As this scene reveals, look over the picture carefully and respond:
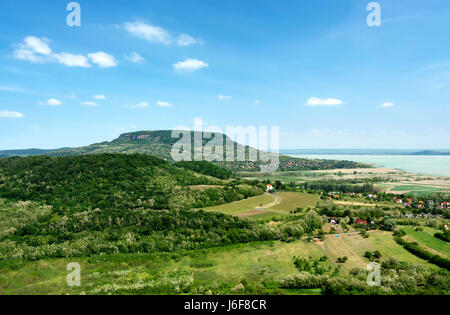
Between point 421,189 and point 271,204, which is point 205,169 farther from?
point 421,189

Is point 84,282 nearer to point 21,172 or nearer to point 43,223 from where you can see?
point 43,223

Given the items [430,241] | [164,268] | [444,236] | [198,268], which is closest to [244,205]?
[198,268]

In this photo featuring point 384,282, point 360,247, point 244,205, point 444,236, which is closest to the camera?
point 384,282

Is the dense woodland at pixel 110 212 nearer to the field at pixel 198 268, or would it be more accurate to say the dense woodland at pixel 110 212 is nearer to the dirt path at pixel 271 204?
the field at pixel 198 268

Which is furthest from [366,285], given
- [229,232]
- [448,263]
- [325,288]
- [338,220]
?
[338,220]

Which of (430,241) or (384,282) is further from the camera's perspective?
(430,241)

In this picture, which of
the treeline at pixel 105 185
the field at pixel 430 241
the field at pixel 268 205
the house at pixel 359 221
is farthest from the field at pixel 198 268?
the treeline at pixel 105 185

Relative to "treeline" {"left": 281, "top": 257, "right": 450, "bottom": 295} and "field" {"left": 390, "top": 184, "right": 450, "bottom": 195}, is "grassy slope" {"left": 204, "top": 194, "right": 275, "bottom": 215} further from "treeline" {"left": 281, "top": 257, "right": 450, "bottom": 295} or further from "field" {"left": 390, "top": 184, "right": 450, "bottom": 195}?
"field" {"left": 390, "top": 184, "right": 450, "bottom": 195}
